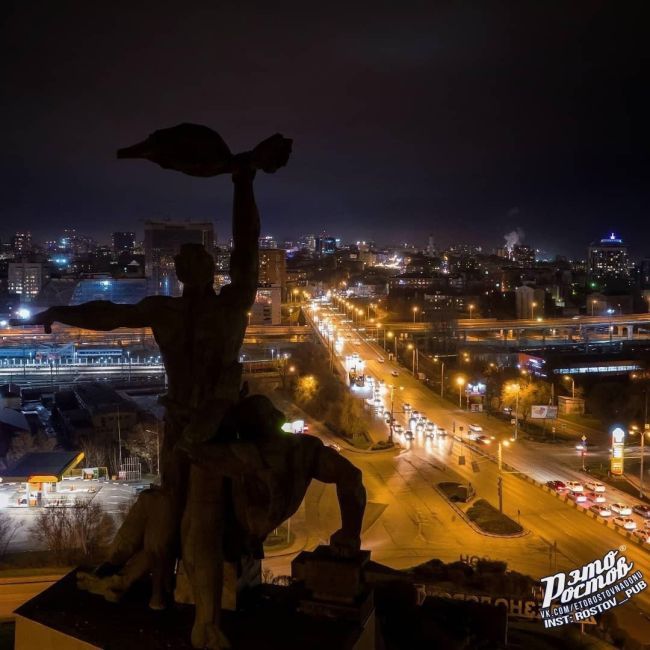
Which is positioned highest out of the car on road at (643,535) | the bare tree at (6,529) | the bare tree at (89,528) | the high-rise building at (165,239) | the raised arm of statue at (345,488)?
the high-rise building at (165,239)

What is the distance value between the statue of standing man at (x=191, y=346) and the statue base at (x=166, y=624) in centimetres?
18

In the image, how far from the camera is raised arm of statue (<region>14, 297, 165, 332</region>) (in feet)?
14.8

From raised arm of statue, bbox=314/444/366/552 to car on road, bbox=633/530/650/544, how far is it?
1502 centimetres

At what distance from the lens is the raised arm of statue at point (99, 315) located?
14.8ft

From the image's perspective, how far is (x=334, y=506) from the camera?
19.8 m

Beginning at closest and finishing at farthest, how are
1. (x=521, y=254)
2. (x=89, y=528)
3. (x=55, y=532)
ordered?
(x=55, y=532) → (x=89, y=528) → (x=521, y=254)

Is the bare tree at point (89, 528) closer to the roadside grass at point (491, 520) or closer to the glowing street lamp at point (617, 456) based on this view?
the roadside grass at point (491, 520)

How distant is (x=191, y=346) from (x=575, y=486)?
19.7 meters

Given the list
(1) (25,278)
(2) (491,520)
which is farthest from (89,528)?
(1) (25,278)

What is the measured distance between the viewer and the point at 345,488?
15.4 feet

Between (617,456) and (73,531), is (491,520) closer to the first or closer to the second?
(617,456)

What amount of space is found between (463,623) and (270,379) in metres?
35.6

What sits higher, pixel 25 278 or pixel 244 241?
pixel 244 241

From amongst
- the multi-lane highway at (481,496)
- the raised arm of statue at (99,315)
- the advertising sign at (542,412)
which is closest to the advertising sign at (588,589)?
the multi-lane highway at (481,496)
